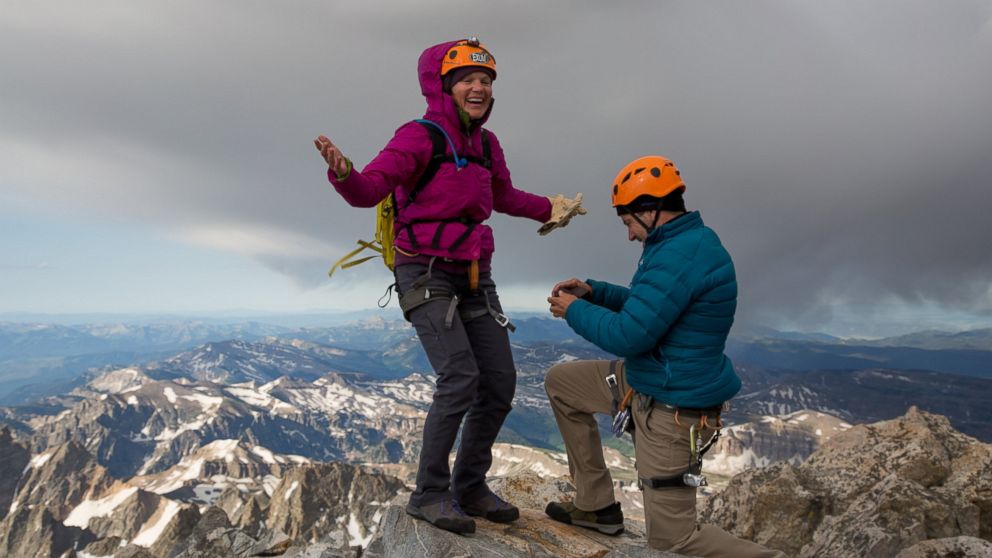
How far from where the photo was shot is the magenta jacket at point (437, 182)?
8336mm

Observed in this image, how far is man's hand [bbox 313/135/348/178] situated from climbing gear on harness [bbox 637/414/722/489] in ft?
20.6

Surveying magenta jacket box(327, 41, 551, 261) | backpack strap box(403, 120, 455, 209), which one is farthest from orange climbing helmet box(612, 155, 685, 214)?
backpack strap box(403, 120, 455, 209)

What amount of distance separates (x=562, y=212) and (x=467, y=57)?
363 centimetres

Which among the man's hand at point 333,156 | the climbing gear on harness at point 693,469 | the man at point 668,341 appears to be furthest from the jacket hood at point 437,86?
the climbing gear on harness at point 693,469

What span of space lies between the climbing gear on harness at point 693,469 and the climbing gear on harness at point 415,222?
414 cm

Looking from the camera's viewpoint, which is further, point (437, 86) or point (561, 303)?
point (437, 86)

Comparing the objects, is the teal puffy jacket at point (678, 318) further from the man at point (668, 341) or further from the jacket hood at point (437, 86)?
the jacket hood at point (437, 86)

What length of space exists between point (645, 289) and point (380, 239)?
4835 millimetres

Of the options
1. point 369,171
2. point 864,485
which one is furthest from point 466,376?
point 864,485

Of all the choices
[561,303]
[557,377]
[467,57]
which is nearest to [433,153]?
[467,57]

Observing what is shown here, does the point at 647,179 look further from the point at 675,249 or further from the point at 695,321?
the point at 695,321

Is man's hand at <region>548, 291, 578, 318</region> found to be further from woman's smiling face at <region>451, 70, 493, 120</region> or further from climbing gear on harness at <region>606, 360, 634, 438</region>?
woman's smiling face at <region>451, 70, 493, 120</region>

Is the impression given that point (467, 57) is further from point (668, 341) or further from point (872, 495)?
point (872, 495)

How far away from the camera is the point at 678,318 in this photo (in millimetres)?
7711
